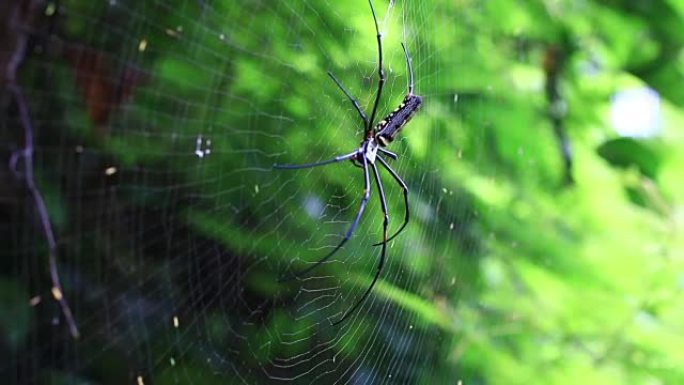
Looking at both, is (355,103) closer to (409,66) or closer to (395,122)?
(395,122)

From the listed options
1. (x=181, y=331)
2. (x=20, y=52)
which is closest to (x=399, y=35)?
(x=181, y=331)

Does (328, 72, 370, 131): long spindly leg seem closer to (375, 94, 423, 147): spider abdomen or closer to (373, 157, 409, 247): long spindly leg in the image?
(375, 94, 423, 147): spider abdomen

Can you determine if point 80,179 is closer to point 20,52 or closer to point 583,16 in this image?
point 20,52

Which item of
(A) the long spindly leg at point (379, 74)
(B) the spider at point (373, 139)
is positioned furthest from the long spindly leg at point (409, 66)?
(A) the long spindly leg at point (379, 74)

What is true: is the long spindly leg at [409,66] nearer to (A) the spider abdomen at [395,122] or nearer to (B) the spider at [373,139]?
(B) the spider at [373,139]

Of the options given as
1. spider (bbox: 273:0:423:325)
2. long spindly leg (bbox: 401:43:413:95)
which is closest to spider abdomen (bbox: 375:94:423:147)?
spider (bbox: 273:0:423:325)
